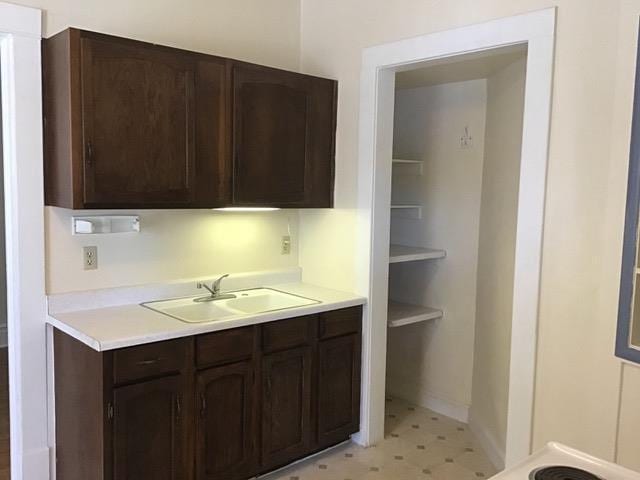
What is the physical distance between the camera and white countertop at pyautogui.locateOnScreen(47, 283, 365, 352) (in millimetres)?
2320

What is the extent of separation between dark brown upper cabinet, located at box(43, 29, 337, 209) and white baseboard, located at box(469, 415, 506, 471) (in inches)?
69.7

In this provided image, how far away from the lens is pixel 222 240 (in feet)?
10.8

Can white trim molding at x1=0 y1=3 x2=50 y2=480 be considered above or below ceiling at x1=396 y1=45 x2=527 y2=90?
below

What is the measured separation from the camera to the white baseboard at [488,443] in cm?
317

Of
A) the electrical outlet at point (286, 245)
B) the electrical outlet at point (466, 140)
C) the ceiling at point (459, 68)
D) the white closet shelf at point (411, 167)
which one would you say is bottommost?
the electrical outlet at point (286, 245)

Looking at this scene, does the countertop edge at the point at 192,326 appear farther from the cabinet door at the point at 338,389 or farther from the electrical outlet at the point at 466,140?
the electrical outlet at the point at 466,140

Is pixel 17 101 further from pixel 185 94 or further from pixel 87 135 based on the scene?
pixel 185 94

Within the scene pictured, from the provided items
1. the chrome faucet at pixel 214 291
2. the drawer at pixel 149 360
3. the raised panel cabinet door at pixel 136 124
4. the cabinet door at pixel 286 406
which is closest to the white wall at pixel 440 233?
the cabinet door at pixel 286 406

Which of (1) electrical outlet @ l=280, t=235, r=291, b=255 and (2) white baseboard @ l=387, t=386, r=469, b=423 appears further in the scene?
(2) white baseboard @ l=387, t=386, r=469, b=423

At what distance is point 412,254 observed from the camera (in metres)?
3.72

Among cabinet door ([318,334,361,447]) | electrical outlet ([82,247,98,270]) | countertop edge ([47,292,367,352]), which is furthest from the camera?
cabinet door ([318,334,361,447])

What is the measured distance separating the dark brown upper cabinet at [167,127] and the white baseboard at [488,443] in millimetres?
1771

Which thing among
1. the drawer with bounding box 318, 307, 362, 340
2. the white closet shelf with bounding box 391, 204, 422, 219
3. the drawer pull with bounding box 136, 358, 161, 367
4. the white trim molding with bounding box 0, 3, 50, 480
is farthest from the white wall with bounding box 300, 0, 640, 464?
the white trim molding with bounding box 0, 3, 50, 480

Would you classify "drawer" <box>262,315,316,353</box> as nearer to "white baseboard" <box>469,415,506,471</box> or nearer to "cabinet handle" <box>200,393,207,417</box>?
"cabinet handle" <box>200,393,207,417</box>
